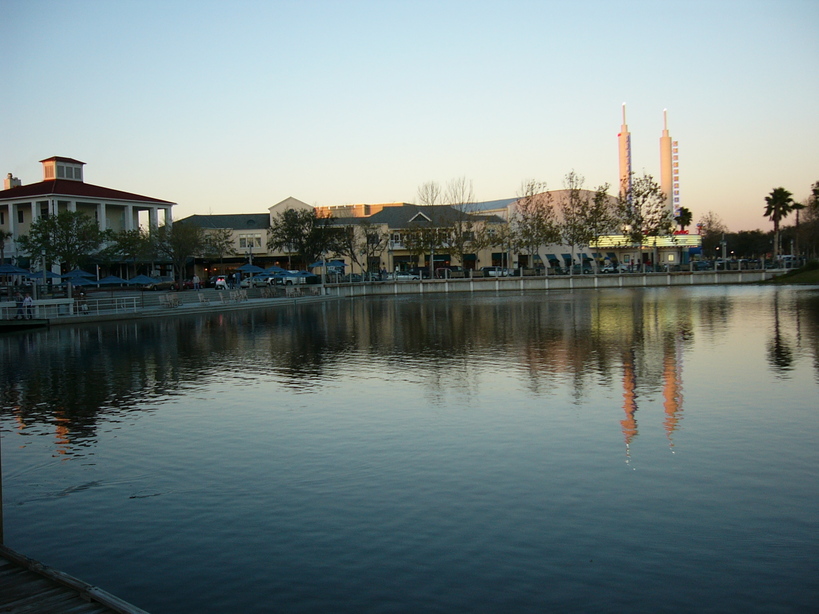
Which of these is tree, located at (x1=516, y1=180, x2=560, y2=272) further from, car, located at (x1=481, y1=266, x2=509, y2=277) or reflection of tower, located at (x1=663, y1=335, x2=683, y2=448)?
reflection of tower, located at (x1=663, y1=335, x2=683, y2=448)

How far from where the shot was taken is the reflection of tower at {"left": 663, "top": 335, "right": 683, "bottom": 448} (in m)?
12.9

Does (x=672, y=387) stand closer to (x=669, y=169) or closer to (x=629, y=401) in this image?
(x=629, y=401)

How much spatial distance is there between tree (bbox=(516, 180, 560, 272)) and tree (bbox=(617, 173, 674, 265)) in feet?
26.0

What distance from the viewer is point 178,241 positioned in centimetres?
6638

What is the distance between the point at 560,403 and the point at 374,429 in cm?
389

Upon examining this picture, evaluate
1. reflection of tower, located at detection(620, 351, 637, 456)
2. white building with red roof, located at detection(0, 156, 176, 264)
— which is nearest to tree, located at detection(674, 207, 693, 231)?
white building with red roof, located at detection(0, 156, 176, 264)

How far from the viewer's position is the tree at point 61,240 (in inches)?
2117

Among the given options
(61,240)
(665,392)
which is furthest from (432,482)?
(61,240)

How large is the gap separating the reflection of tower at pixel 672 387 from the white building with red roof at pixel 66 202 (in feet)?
191

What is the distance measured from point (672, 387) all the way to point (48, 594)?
13.1 m

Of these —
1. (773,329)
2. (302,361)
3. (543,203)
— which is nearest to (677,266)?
(543,203)

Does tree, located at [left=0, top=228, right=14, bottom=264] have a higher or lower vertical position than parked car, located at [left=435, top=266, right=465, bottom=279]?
higher

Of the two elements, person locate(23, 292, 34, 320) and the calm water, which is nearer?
the calm water

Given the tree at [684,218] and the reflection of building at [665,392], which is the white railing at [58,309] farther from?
the tree at [684,218]
